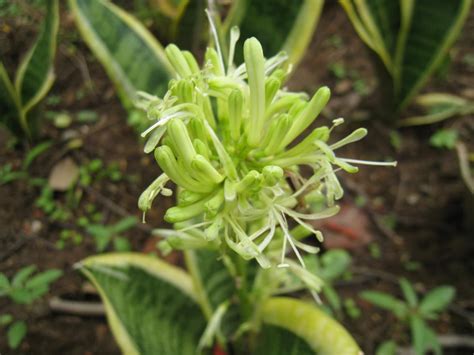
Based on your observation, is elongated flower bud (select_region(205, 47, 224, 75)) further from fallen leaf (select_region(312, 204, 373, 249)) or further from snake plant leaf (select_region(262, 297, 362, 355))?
fallen leaf (select_region(312, 204, 373, 249))

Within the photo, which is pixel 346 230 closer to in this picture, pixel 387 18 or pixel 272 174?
pixel 387 18

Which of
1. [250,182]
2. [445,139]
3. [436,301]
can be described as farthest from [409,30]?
[250,182]

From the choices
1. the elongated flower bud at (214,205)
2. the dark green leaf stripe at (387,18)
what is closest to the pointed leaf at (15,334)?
the elongated flower bud at (214,205)

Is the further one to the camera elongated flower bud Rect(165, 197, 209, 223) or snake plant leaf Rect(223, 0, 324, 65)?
snake plant leaf Rect(223, 0, 324, 65)

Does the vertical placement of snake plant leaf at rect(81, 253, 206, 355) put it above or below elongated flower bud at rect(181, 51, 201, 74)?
below

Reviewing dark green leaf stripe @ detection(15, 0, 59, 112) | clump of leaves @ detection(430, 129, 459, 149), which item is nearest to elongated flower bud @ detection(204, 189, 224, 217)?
dark green leaf stripe @ detection(15, 0, 59, 112)

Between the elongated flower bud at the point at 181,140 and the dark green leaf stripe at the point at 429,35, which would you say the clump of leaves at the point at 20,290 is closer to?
the elongated flower bud at the point at 181,140
